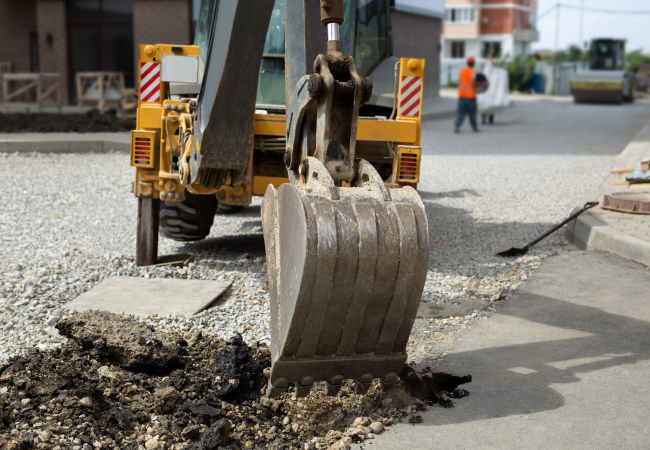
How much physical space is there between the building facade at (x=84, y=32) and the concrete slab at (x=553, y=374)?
1776 centimetres

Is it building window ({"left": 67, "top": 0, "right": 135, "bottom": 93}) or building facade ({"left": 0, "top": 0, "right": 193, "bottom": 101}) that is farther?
building window ({"left": 67, "top": 0, "right": 135, "bottom": 93})

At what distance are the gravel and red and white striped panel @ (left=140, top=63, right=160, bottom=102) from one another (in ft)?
4.79

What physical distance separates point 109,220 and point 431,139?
10758 millimetres

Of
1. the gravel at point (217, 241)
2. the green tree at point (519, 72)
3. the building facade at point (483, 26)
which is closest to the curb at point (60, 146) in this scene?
the gravel at point (217, 241)

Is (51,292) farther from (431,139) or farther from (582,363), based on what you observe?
(431,139)

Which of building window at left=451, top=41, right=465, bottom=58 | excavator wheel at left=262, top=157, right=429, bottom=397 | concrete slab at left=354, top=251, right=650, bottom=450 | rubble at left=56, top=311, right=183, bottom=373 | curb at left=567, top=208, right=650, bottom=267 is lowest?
concrete slab at left=354, top=251, right=650, bottom=450

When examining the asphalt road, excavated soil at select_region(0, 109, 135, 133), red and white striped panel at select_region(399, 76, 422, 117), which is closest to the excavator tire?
red and white striped panel at select_region(399, 76, 422, 117)

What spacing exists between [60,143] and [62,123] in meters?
2.83

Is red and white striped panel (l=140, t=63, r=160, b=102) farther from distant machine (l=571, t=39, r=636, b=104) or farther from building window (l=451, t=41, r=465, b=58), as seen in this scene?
building window (l=451, t=41, r=465, b=58)

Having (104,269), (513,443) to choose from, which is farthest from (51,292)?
(513,443)

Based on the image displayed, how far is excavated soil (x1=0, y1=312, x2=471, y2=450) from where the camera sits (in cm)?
314

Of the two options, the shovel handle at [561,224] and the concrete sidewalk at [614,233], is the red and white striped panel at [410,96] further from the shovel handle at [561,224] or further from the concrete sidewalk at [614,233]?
the concrete sidewalk at [614,233]

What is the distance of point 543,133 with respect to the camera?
1856cm

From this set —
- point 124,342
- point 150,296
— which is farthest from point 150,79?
point 124,342
